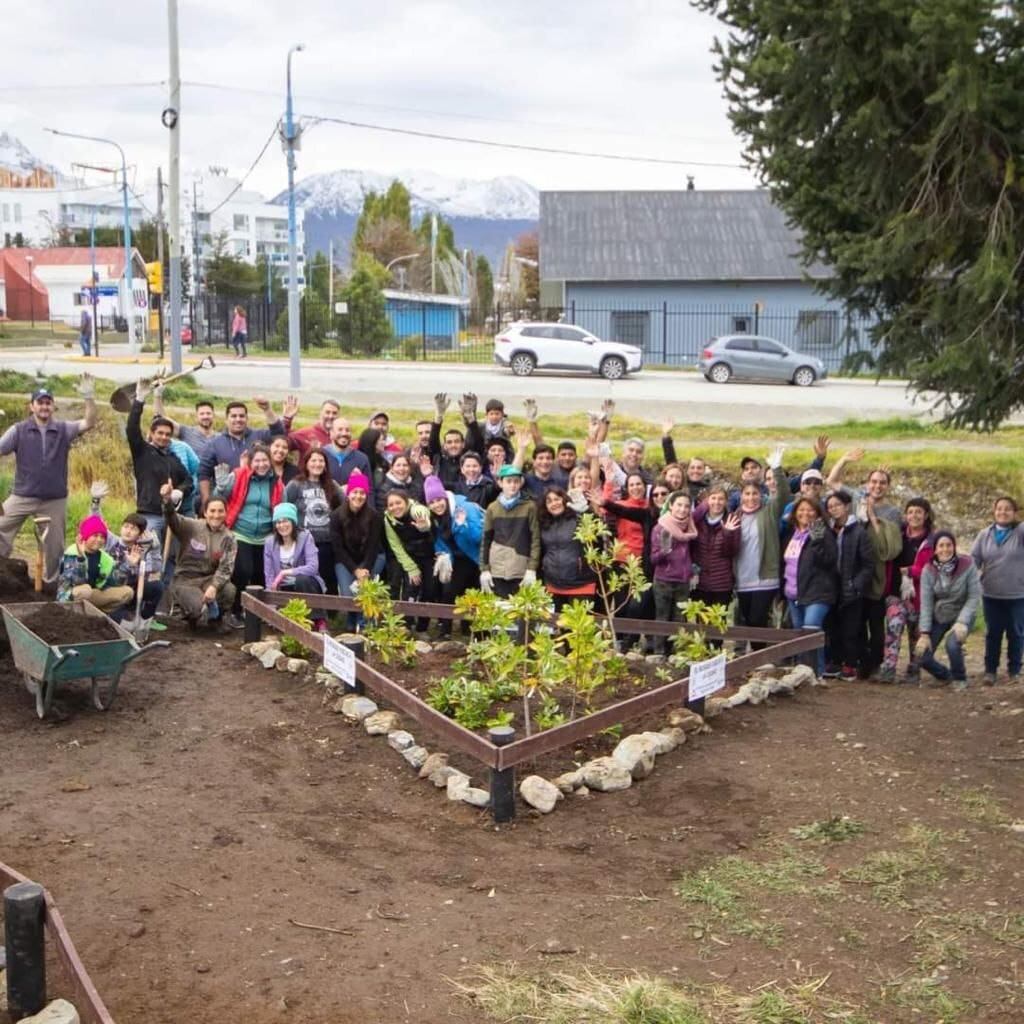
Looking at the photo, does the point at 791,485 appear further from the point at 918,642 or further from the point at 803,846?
the point at 803,846

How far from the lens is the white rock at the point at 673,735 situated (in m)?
8.35

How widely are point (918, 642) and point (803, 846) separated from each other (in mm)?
3905

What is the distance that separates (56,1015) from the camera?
4812 millimetres

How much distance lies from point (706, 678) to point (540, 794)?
180 cm

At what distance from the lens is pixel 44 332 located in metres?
59.7

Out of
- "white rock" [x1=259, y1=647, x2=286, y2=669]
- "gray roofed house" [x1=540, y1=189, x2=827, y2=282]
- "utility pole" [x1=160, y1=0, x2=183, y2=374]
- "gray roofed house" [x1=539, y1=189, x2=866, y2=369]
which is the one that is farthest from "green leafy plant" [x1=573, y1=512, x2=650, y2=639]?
"gray roofed house" [x1=540, y1=189, x2=827, y2=282]

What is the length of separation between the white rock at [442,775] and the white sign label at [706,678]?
170 centimetres

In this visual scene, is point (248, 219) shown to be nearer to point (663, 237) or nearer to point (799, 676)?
point (663, 237)

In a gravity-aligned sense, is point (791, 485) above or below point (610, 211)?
below

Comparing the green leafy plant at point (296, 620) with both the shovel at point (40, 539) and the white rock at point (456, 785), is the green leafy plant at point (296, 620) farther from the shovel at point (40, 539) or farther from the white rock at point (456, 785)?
the white rock at point (456, 785)

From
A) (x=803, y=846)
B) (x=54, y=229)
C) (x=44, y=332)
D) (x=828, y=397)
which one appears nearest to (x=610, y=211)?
(x=828, y=397)

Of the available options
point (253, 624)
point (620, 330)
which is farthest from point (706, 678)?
point (620, 330)

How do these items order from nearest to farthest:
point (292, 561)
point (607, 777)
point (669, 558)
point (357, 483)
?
1. point (607, 777)
2. point (669, 558)
3. point (357, 483)
4. point (292, 561)

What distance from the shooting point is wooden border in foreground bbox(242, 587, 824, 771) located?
728 centimetres
